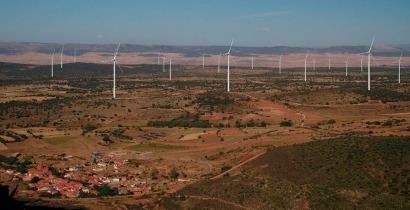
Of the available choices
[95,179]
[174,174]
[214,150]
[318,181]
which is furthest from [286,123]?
[318,181]

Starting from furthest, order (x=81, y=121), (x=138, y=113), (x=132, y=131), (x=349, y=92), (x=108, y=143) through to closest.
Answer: (x=349, y=92)
(x=138, y=113)
(x=81, y=121)
(x=132, y=131)
(x=108, y=143)

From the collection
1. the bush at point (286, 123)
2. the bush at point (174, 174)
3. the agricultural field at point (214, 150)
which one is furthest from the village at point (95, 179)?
the bush at point (286, 123)

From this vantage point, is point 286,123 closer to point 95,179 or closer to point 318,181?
point 95,179

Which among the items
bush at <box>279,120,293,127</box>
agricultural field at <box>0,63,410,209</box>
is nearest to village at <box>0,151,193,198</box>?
agricultural field at <box>0,63,410,209</box>

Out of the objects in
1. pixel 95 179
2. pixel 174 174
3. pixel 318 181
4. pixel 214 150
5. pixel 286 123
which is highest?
pixel 318 181

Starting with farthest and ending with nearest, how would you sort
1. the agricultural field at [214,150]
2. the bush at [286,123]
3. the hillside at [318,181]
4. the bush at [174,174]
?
the bush at [286,123]
the bush at [174,174]
the agricultural field at [214,150]
the hillside at [318,181]

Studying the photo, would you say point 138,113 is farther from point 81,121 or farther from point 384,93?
point 384,93

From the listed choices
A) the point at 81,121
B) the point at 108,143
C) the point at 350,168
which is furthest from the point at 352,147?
the point at 81,121

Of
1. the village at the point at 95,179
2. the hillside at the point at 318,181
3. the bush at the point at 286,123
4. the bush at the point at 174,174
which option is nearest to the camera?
the hillside at the point at 318,181

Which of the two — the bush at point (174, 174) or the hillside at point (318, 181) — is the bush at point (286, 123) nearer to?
the hillside at point (318, 181)
